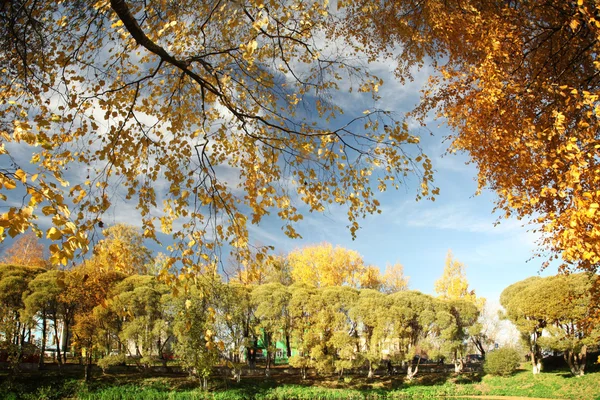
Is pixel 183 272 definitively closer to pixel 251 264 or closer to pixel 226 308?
pixel 251 264

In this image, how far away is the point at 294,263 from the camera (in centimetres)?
3562

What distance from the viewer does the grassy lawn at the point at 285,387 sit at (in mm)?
15422

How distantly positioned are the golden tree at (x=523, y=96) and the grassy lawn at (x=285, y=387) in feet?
48.7

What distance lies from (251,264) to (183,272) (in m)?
0.76

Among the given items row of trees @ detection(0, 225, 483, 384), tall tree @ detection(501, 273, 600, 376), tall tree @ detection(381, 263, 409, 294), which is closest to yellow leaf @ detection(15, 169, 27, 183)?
row of trees @ detection(0, 225, 483, 384)

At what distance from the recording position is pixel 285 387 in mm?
18281

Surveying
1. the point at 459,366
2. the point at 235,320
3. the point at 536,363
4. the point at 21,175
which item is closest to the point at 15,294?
the point at 235,320

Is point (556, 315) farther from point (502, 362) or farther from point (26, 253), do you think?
point (26, 253)

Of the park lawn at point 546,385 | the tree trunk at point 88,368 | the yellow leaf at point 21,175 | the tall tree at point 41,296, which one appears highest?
the yellow leaf at point 21,175

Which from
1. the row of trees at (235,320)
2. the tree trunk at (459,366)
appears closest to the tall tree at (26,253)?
the row of trees at (235,320)

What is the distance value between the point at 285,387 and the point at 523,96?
17.5 metres

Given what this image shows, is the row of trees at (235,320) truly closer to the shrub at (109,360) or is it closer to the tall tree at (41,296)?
the tall tree at (41,296)

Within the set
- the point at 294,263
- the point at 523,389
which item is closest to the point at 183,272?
the point at 523,389

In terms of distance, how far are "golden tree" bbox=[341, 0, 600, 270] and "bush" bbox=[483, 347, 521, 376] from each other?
19.9 m
